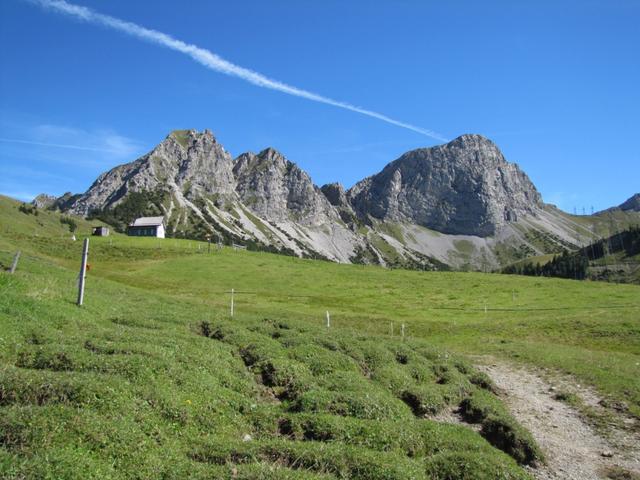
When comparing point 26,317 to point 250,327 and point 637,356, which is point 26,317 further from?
point 637,356

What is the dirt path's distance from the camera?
15.9 m

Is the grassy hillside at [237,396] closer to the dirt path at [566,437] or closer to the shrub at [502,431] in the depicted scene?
the shrub at [502,431]

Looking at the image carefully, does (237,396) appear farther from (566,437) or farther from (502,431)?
(566,437)

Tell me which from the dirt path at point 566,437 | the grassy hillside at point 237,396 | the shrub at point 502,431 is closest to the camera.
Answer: the grassy hillside at point 237,396

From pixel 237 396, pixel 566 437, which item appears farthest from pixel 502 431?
pixel 237 396

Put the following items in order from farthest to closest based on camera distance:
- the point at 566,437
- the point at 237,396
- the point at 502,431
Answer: the point at 566,437 → the point at 502,431 → the point at 237,396

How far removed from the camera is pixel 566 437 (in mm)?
19109

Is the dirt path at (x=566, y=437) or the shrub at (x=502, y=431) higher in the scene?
the shrub at (x=502, y=431)

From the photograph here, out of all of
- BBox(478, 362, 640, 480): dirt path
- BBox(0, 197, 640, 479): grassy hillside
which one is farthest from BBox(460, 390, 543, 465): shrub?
BBox(478, 362, 640, 480): dirt path

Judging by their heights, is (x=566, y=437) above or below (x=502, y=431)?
below

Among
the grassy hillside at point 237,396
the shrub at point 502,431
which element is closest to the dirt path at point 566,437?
the shrub at point 502,431

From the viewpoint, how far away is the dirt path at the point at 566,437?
15891mm

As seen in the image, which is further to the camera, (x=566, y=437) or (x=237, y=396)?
(x=566, y=437)

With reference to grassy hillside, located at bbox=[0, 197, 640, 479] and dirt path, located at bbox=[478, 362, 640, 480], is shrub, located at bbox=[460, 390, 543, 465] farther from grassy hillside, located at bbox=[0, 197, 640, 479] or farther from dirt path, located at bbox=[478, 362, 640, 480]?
dirt path, located at bbox=[478, 362, 640, 480]
